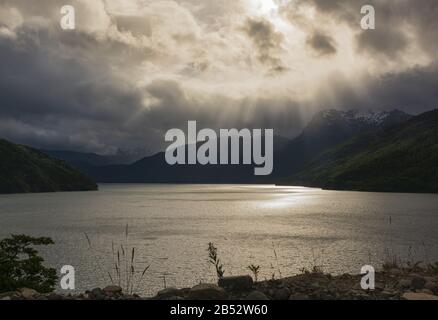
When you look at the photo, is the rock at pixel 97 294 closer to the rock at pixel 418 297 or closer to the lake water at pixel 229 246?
the rock at pixel 418 297

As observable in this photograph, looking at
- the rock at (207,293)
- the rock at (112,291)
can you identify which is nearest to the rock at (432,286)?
the rock at (207,293)

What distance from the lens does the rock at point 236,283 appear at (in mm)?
16703

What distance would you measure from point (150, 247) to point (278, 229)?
48.4 meters

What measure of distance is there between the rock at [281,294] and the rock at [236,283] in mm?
1184

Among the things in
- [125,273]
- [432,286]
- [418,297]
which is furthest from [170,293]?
[125,273]

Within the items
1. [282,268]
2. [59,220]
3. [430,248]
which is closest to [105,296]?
[282,268]

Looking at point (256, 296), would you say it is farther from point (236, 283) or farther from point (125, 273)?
point (125, 273)

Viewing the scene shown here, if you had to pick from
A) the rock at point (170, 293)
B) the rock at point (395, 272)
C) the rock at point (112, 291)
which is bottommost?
the rock at point (112, 291)

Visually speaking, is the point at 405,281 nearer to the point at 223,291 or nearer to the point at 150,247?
the point at 223,291

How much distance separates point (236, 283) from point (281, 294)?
1.89m

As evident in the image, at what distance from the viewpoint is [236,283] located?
1678 cm

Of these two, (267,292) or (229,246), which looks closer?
(267,292)

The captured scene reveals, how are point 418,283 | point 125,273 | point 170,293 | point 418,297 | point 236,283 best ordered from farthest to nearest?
1. point 125,273
2. point 418,283
3. point 236,283
4. point 170,293
5. point 418,297

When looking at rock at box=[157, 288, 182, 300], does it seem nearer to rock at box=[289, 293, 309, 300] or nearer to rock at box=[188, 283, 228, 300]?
rock at box=[188, 283, 228, 300]
